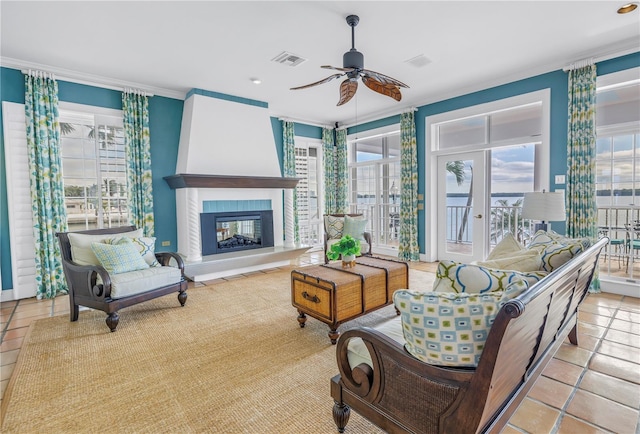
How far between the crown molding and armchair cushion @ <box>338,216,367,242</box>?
340 centimetres

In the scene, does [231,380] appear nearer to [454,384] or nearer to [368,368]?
[368,368]

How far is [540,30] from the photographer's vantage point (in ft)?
11.0

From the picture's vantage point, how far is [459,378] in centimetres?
117

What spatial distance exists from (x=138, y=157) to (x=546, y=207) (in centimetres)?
529

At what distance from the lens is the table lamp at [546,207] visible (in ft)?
10.8

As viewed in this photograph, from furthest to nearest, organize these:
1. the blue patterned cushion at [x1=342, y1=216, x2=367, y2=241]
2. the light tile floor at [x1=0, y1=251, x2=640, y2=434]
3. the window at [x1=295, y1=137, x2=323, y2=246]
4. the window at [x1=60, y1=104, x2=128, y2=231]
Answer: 1. the window at [x1=295, y1=137, x2=323, y2=246]
2. the blue patterned cushion at [x1=342, y1=216, x2=367, y2=241]
3. the window at [x1=60, y1=104, x2=128, y2=231]
4. the light tile floor at [x1=0, y1=251, x2=640, y2=434]

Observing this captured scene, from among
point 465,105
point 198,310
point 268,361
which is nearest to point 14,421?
point 268,361

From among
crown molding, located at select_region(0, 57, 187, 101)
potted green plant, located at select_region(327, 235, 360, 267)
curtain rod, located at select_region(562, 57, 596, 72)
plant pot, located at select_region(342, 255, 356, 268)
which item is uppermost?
crown molding, located at select_region(0, 57, 187, 101)

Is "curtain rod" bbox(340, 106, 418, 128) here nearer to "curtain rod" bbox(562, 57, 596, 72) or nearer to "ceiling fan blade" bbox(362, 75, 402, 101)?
"curtain rod" bbox(562, 57, 596, 72)

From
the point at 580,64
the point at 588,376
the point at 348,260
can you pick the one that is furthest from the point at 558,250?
the point at 580,64

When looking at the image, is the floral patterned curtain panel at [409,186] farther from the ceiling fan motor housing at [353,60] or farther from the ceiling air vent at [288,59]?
the ceiling fan motor housing at [353,60]

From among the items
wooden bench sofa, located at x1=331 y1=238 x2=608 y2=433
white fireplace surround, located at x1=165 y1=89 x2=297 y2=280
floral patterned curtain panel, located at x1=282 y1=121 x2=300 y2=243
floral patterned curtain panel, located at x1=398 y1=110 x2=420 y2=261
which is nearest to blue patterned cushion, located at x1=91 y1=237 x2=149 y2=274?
white fireplace surround, located at x1=165 y1=89 x2=297 y2=280

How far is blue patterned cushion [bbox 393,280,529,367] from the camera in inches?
45.3

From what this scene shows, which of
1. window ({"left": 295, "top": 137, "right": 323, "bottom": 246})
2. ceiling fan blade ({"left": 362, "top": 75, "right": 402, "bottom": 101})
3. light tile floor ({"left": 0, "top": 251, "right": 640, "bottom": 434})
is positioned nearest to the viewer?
light tile floor ({"left": 0, "top": 251, "right": 640, "bottom": 434})
